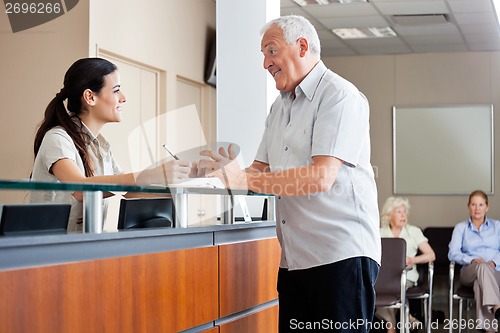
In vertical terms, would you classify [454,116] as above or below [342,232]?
above

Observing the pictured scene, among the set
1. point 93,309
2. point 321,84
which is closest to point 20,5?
point 321,84

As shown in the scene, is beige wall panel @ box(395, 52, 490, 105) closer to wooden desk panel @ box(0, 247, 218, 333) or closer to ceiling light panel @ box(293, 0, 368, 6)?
Result: ceiling light panel @ box(293, 0, 368, 6)

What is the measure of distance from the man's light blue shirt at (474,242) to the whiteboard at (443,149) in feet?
7.79

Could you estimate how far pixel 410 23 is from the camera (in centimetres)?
839

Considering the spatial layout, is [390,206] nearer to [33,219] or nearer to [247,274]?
[247,274]

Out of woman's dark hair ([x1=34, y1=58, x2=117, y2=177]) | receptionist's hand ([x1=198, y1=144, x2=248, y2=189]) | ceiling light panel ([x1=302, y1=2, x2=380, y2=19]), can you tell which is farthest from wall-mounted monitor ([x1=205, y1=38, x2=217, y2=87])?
receptionist's hand ([x1=198, y1=144, x2=248, y2=189])

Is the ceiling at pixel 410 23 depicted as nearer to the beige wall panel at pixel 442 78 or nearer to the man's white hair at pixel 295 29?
the beige wall panel at pixel 442 78

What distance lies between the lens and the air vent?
8.05m

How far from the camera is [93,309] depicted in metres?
1.96

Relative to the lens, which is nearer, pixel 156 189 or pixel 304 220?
pixel 156 189

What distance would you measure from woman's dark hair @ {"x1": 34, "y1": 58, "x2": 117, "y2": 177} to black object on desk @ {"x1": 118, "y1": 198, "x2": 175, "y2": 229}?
551mm

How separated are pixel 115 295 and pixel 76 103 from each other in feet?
3.94

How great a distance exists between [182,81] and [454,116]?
399 centimetres

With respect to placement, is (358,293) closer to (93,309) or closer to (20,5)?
(93,309)
